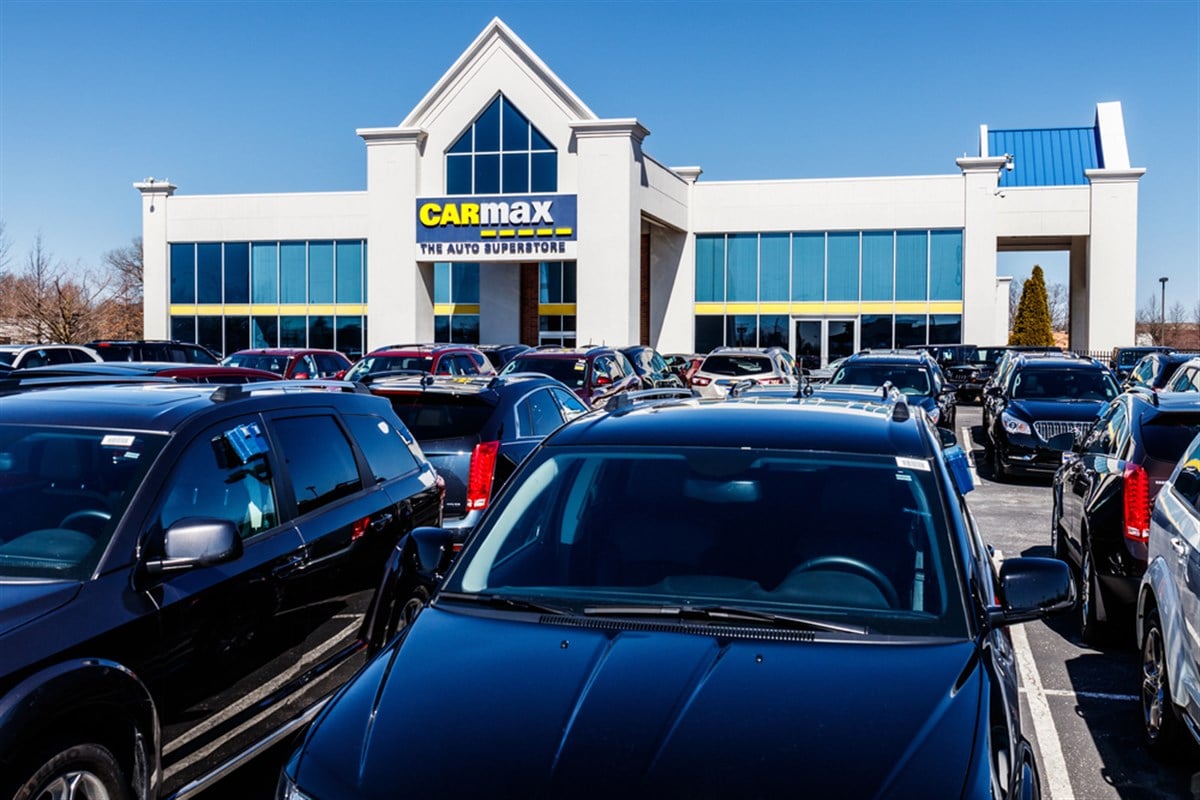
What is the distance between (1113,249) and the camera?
41.6 metres

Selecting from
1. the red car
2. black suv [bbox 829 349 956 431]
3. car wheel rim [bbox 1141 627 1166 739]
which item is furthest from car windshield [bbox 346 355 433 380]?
car wheel rim [bbox 1141 627 1166 739]

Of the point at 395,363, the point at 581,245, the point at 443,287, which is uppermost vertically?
the point at 581,245

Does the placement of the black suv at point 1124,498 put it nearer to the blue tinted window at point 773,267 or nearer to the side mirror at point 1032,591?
the side mirror at point 1032,591

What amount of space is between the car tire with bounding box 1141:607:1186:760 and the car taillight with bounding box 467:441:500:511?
13.8 ft

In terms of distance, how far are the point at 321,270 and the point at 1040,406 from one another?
1203 inches

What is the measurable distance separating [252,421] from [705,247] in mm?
38104

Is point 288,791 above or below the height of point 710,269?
below

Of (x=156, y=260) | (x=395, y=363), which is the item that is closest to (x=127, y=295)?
(x=156, y=260)

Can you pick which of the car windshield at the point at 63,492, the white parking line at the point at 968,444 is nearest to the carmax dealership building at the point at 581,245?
the white parking line at the point at 968,444

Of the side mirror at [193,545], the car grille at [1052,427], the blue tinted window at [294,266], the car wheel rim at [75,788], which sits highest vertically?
the blue tinted window at [294,266]

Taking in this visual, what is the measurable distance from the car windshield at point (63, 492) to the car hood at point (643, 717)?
4.46 feet

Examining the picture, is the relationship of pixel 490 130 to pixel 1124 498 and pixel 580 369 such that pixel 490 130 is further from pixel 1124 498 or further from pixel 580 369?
pixel 1124 498

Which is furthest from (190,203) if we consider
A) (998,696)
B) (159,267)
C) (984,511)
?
(998,696)

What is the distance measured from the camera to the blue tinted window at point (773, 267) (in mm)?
41531
